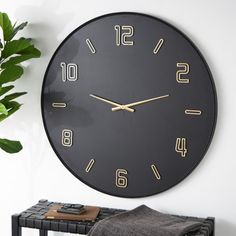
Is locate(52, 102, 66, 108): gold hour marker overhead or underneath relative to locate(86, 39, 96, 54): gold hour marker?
underneath

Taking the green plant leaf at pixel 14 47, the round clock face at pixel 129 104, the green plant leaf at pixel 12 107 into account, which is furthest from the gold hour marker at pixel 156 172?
the green plant leaf at pixel 14 47

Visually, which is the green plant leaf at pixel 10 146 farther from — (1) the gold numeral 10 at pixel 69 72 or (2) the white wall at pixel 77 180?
(1) the gold numeral 10 at pixel 69 72

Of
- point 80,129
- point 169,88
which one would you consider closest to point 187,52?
point 169,88

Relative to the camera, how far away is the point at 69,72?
3129 mm

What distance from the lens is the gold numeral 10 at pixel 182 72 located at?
2893mm

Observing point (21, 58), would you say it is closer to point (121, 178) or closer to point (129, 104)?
point (129, 104)

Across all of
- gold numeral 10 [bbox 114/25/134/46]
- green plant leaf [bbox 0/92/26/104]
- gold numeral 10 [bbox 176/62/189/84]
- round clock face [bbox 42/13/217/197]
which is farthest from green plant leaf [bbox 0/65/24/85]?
gold numeral 10 [bbox 176/62/189/84]

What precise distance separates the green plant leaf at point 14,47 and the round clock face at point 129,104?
0.21 m

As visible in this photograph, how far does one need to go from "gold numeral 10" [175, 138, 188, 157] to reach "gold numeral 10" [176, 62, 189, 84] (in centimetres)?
31

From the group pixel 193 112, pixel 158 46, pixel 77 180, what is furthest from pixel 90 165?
pixel 158 46

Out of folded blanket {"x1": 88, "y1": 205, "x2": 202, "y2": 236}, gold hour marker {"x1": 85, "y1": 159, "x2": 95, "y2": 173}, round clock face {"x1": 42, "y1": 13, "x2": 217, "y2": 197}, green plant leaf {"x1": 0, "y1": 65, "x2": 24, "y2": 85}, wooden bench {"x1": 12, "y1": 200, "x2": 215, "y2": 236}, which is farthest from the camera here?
gold hour marker {"x1": 85, "y1": 159, "x2": 95, "y2": 173}

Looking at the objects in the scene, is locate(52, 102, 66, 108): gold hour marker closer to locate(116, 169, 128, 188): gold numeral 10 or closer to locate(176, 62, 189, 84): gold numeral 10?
locate(116, 169, 128, 188): gold numeral 10

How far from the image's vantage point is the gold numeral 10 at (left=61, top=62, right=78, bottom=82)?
3117mm

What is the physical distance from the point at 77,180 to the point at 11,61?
788 mm
